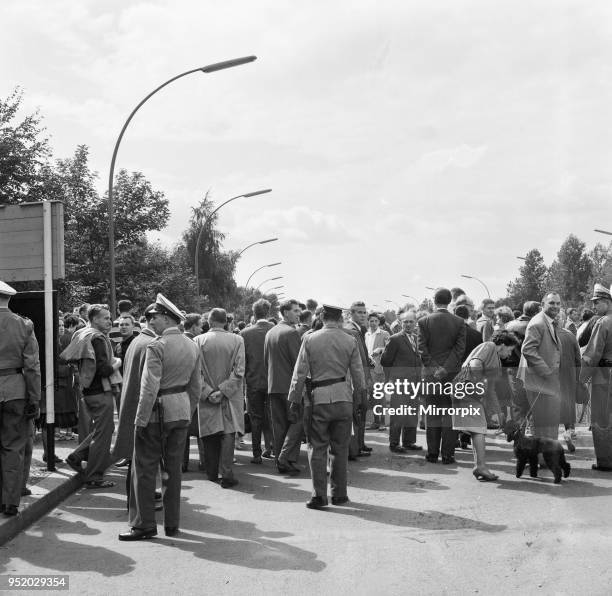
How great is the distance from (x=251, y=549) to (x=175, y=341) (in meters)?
1.71

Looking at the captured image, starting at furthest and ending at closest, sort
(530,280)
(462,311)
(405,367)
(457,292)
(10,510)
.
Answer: (530,280)
(457,292)
(405,367)
(462,311)
(10,510)

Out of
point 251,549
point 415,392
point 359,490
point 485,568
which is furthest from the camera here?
point 415,392

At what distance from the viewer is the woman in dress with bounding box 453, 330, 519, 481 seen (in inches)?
345

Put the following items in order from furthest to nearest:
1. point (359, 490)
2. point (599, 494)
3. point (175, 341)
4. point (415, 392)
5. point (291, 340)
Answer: point (415, 392), point (291, 340), point (359, 490), point (599, 494), point (175, 341)

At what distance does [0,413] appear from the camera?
272 inches

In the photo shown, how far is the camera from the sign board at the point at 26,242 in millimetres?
9000

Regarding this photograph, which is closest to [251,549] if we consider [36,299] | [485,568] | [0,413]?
[485,568]

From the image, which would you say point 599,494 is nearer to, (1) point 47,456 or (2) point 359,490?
(2) point 359,490

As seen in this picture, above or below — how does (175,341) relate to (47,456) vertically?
above

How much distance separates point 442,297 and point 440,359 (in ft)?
2.46

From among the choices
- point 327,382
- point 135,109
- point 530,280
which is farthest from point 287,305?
point 530,280

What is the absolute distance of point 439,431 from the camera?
393 inches

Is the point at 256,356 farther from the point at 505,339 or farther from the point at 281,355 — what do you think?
the point at 505,339

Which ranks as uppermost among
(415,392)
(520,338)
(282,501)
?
(520,338)
